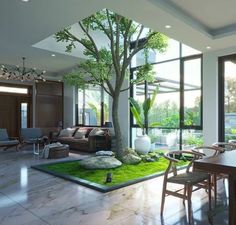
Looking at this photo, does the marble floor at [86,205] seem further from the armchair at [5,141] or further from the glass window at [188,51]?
the glass window at [188,51]

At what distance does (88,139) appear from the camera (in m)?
8.43

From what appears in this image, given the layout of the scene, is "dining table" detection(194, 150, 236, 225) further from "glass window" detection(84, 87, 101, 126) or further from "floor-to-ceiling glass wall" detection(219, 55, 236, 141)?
"glass window" detection(84, 87, 101, 126)

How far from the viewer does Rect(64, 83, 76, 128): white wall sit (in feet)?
37.2

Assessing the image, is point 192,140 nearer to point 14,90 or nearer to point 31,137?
point 31,137

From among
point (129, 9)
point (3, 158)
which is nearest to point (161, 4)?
point (129, 9)

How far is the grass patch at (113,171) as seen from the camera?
15.5 feet

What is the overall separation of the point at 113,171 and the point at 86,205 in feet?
6.45

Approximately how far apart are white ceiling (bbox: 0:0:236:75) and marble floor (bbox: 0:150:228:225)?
2971 millimetres

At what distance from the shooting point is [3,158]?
7.35 meters

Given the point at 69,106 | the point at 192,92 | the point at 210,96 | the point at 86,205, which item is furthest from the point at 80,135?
the point at 86,205

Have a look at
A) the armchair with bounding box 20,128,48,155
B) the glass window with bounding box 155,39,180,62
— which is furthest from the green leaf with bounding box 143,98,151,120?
the armchair with bounding box 20,128,48,155

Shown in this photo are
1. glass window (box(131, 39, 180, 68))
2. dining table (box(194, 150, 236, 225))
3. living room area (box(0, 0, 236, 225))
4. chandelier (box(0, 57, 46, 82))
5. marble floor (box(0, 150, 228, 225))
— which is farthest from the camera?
chandelier (box(0, 57, 46, 82))

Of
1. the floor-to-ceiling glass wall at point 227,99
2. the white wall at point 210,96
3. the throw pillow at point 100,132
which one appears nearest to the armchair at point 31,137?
the throw pillow at point 100,132

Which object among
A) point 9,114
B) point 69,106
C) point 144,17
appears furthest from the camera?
point 69,106
